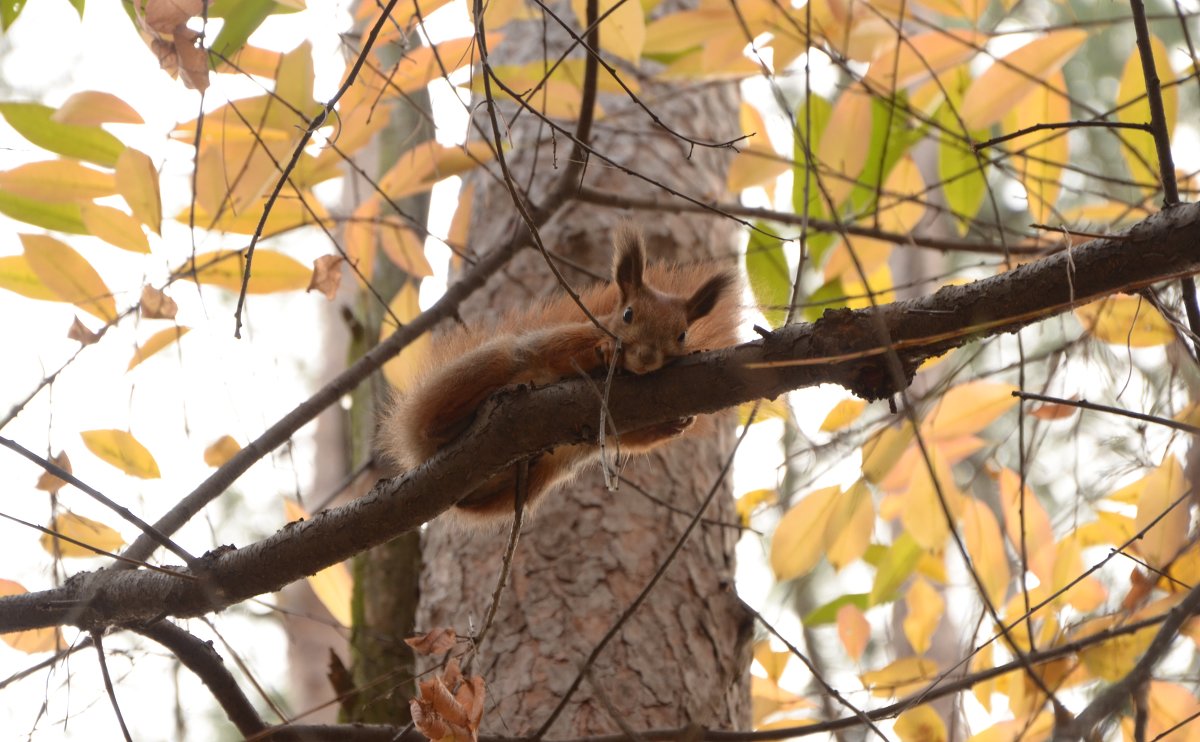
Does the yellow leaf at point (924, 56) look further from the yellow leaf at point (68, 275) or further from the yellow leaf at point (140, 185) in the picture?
the yellow leaf at point (68, 275)

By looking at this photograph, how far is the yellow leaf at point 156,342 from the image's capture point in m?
1.98

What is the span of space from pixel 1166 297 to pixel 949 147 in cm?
63

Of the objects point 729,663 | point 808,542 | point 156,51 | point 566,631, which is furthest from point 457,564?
point 156,51

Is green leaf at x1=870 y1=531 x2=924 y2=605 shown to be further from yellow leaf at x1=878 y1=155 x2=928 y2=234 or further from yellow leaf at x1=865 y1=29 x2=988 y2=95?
yellow leaf at x1=865 y1=29 x2=988 y2=95

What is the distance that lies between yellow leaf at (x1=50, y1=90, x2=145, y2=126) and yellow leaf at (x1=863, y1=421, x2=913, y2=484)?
4.88 feet

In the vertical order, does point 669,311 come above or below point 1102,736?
above

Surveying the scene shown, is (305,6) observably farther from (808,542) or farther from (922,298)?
(808,542)

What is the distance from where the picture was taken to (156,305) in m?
1.85

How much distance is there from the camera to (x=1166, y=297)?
1.95 meters

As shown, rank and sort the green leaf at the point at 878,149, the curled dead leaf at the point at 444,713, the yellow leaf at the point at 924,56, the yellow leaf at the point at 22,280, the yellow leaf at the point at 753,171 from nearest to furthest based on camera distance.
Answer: the curled dead leaf at the point at 444,713
the yellow leaf at the point at 22,280
the yellow leaf at the point at 924,56
the yellow leaf at the point at 753,171
the green leaf at the point at 878,149

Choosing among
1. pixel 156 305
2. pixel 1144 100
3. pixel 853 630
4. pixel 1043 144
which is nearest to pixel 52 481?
pixel 156 305

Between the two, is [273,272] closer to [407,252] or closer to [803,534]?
[407,252]

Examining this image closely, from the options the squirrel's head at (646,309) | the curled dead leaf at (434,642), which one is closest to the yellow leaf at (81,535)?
the curled dead leaf at (434,642)

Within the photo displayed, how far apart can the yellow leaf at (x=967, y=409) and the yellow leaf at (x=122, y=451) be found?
58.9 inches
